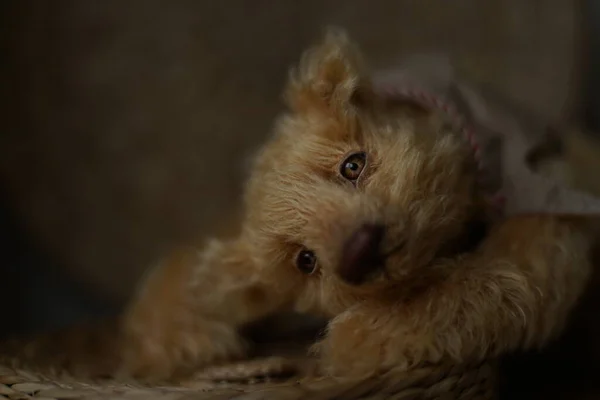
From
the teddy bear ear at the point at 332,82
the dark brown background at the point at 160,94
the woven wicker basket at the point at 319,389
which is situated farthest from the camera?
the dark brown background at the point at 160,94

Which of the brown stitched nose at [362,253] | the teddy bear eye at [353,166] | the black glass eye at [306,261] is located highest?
the teddy bear eye at [353,166]

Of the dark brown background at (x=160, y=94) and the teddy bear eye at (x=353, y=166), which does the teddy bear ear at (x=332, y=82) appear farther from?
the dark brown background at (x=160, y=94)

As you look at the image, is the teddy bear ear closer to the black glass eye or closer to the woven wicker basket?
the black glass eye

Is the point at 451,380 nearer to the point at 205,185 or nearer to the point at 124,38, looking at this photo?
Answer: the point at 205,185

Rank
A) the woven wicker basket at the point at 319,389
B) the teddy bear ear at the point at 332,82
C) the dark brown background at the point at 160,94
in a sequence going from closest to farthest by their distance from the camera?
the woven wicker basket at the point at 319,389 < the teddy bear ear at the point at 332,82 < the dark brown background at the point at 160,94

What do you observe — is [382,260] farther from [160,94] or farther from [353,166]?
[160,94]

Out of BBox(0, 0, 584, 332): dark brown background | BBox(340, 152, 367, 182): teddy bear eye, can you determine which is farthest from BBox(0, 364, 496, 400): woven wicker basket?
BBox(0, 0, 584, 332): dark brown background

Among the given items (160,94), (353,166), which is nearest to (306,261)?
(353,166)

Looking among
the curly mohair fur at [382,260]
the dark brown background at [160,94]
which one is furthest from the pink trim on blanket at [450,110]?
the dark brown background at [160,94]
